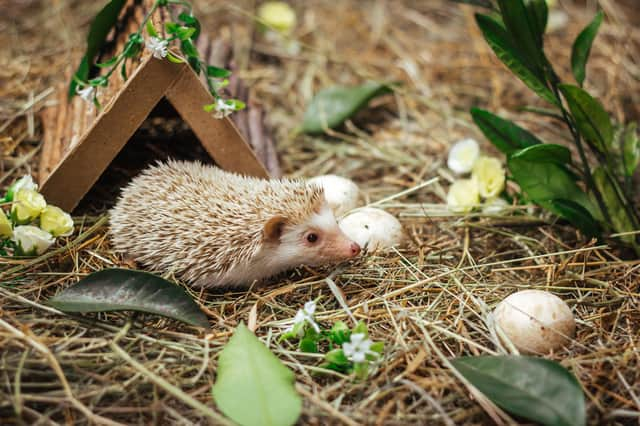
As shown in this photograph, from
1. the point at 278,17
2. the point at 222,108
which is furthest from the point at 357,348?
the point at 278,17

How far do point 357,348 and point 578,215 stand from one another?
1567mm

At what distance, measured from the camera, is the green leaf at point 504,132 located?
3377 millimetres

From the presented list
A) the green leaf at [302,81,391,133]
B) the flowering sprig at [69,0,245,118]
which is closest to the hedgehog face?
the flowering sprig at [69,0,245,118]

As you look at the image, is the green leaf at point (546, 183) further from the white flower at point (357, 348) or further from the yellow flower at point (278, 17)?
the yellow flower at point (278, 17)

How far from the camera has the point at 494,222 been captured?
3.59 m

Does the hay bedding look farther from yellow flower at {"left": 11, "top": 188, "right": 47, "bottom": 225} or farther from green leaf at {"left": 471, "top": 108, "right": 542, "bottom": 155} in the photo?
green leaf at {"left": 471, "top": 108, "right": 542, "bottom": 155}

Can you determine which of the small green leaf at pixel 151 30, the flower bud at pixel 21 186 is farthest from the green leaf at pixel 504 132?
the flower bud at pixel 21 186

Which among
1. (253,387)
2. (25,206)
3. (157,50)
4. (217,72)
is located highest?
(157,50)

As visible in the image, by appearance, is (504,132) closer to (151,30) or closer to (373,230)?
(373,230)

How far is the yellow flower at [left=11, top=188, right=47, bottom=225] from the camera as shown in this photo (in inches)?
112

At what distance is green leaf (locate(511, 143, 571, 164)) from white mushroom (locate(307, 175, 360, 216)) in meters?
0.93

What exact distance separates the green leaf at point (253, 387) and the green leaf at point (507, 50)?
1.93 metres

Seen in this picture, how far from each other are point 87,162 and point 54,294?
0.73 metres

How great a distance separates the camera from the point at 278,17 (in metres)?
5.64
